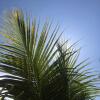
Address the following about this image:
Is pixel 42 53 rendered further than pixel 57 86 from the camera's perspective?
Yes

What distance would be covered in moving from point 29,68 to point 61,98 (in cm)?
46

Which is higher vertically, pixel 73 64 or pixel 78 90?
pixel 73 64

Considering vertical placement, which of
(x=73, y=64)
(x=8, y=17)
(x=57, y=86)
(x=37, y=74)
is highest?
(x=8, y=17)

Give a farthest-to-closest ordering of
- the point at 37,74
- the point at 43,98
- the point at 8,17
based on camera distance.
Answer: the point at 8,17 → the point at 37,74 → the point at 43,98

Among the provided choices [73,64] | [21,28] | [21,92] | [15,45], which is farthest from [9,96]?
[73,64]

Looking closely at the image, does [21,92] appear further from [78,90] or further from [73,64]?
[73,64]

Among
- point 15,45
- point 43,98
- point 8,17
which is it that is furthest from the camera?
point 8,17

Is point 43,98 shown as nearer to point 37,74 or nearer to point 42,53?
point 37,74

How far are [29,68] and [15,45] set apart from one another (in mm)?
380

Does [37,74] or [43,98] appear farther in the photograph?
[37,74]

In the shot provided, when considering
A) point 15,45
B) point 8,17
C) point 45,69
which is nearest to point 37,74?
point 45,69

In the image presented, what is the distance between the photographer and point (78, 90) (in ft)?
6.98

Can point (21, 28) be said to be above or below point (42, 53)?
above

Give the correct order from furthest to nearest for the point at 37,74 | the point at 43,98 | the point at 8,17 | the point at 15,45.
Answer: the point at 8,17 → the point at 15,45 → the point at 37,74 → the point at 43,98
